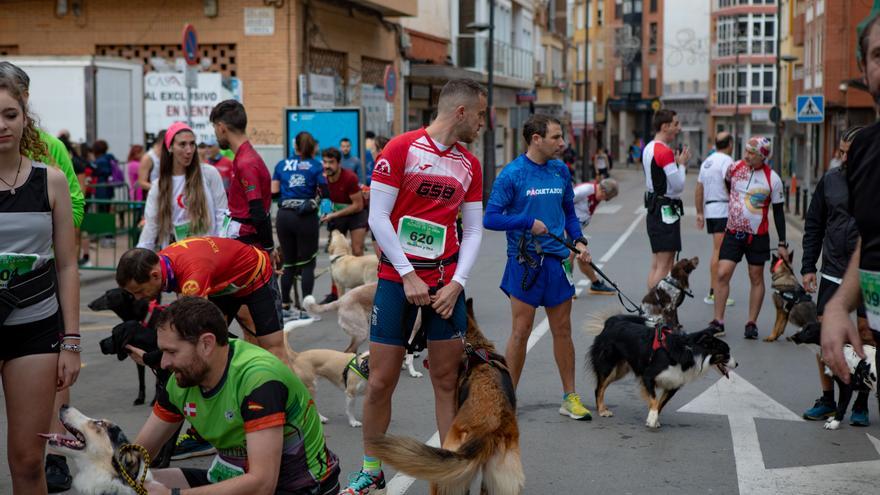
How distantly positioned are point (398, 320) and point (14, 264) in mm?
1792

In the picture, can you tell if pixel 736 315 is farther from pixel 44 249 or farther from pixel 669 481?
pixel 44 249

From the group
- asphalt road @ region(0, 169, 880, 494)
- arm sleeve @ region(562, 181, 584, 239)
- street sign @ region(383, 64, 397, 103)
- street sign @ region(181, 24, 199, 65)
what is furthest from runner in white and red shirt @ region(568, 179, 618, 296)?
street sign @ region(383, 64, 397, 103)

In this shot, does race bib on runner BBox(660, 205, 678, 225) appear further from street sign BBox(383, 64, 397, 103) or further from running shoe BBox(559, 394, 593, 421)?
street sign BBox(383, 64, 397, 103)

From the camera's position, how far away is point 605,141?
109 metres

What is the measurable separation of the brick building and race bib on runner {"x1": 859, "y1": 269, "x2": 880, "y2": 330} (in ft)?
77.2

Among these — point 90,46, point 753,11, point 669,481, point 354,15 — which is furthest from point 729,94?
point 669,481

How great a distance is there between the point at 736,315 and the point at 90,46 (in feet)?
66.6

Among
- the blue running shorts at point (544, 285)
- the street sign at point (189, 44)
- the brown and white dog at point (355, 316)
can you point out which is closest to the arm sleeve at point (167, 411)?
the blue running shorts at point (544, 285)

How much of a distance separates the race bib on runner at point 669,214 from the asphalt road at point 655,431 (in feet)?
4.36

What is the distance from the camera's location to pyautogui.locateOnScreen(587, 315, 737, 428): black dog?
7.11 m

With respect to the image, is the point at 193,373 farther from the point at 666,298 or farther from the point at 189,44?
the point at 189,44

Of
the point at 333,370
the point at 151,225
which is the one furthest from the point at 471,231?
the point at 151,225

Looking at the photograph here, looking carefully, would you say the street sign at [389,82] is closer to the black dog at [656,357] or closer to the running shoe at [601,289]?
the running shoe at [601,289]

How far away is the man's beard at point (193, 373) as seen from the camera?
3.99 m
